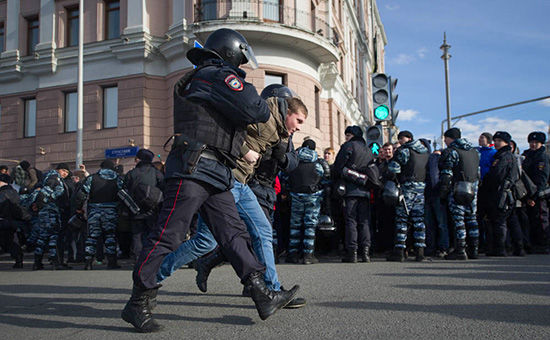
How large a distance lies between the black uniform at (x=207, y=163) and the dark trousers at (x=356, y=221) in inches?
161

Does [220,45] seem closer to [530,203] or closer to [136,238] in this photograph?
[136,238]

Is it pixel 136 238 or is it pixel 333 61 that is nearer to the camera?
pixel 136 238

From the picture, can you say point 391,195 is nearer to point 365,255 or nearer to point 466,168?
point 365,255

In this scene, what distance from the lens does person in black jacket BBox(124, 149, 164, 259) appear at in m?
7.42

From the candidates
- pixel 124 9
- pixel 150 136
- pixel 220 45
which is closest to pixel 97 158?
pixel 150 136

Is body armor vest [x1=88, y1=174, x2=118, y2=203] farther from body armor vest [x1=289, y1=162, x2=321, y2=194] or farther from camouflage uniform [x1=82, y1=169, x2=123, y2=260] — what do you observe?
body armor vest [x1=289, y1=162, x2=321, y2=194]

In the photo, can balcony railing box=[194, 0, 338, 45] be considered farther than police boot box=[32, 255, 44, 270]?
Yes

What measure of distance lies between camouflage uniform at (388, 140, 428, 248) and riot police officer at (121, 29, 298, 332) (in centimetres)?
416

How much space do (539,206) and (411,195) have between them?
9.34 ft

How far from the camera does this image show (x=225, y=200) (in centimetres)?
317

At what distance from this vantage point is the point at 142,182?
7.38m

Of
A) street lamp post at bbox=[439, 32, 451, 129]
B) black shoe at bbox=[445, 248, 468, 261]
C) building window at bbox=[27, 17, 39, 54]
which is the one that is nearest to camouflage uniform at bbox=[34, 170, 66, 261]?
black shoe at bbox=[445, 248, 468, 261]

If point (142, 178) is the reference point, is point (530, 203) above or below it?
below

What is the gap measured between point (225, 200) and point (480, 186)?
20.0ft
